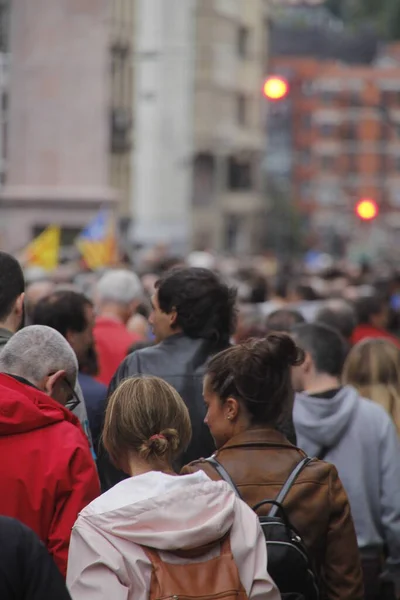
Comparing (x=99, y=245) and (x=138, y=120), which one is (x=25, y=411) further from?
(x=138, y=120)

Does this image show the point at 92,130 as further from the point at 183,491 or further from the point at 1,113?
the point at 183,491

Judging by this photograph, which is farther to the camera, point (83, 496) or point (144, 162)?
point (144, 162)

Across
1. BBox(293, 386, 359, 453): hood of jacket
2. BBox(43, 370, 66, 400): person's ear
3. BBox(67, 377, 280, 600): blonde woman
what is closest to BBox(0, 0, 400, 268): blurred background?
BBox(293, 386, 359, 453): hood of jacket

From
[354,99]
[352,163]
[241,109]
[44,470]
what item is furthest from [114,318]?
[352,163]

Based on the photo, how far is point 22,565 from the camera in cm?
362

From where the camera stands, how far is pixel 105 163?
34.8 m

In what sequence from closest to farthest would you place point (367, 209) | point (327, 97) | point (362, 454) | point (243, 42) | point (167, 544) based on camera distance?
point (167, 544)
point (362, 454)
point (367, 209)
point (243, 42)
point (327, 97)

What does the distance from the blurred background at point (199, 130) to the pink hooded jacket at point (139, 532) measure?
52.0 ft

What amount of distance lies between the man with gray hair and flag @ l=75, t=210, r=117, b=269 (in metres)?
11.4

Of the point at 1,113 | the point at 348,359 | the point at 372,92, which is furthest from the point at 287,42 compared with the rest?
the point at 348,359

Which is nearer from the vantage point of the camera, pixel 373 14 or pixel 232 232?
pixel 232 232

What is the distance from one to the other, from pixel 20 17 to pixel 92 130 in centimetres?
275

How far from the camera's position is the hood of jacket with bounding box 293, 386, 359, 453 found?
6.90 meters

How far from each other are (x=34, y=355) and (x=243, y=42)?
247 ft
